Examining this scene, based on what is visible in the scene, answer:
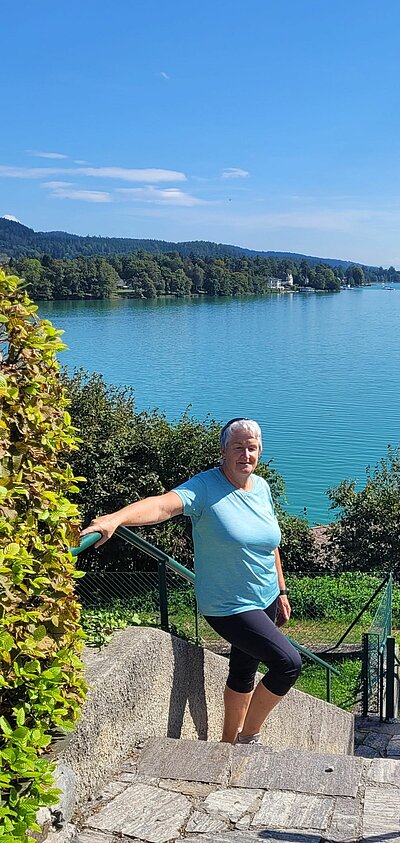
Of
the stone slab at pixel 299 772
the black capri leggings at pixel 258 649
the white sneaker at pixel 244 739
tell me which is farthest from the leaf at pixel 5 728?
the white sneaker at pixel 244 739

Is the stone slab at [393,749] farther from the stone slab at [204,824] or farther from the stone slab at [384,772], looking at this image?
the stone slab at [204,824]

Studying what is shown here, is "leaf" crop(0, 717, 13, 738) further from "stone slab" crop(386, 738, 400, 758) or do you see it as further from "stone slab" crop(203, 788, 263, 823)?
"stone slab" crop(386, 738, 400, 758)

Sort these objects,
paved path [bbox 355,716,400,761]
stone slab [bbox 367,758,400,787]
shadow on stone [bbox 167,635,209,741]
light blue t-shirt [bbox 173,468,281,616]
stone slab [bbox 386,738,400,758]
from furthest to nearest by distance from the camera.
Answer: paved path [bbox 355,716,400,761], stone slab [bbox 386,738,400,758], shadow on stone [bbox 167,635,209,741], light blue t-shirt [bbox 173,468,281,616], stone slab [bbox 367,758,400,787]

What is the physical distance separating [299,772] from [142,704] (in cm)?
71

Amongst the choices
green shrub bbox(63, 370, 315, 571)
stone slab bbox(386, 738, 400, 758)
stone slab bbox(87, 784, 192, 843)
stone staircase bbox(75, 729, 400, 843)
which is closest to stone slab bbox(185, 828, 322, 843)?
stone staircase bbox(75, 729, 400, 843)

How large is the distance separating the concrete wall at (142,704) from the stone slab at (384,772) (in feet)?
3.12

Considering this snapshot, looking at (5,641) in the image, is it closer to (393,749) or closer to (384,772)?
(384,772)

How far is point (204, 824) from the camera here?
3.04 meters

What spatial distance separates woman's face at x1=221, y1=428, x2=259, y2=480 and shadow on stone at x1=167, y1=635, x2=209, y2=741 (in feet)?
2.87

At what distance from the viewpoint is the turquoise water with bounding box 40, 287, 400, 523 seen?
117ft

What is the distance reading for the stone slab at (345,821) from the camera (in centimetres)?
298

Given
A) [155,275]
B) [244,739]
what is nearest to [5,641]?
[244,739]

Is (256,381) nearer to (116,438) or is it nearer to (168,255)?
(116,438)

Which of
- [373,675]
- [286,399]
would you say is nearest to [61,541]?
[373,675]
